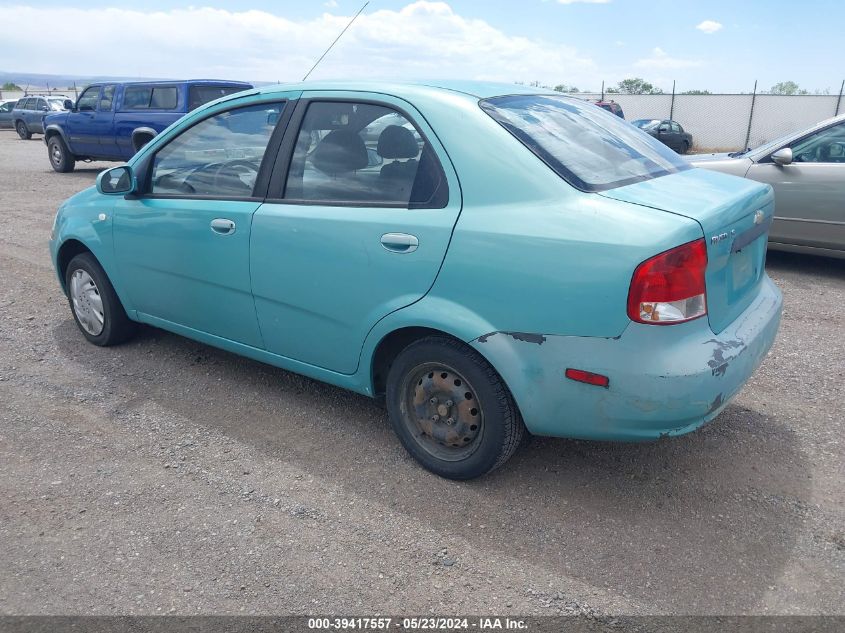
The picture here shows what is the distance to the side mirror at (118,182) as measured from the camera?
13.6ft

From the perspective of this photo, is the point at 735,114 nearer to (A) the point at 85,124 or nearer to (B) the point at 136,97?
(B) the point at 136,97

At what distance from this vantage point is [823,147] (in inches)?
259

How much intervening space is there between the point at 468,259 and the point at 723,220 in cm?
101

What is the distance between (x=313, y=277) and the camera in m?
3.35

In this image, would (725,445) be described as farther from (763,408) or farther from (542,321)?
(542,321)

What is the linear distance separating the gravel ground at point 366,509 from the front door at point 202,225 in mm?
532

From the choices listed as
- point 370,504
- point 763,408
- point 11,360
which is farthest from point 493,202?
point 11,360

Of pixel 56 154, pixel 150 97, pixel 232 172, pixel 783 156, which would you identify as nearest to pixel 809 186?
pixel 783 156

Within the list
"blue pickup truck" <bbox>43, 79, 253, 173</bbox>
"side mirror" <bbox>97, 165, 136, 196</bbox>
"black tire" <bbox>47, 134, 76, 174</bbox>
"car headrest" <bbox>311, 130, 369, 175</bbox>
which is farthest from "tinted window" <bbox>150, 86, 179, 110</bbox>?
"car headrest" <bbox>311, 130, 369, 175</bbox>

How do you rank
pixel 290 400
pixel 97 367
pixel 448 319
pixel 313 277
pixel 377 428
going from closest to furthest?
pixel 448 319, pixel 313 277, pixel 377 428, pixel 290 400, pixel 97 367

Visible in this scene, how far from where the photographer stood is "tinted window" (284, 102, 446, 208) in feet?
10.1

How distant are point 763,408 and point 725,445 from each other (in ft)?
1.79

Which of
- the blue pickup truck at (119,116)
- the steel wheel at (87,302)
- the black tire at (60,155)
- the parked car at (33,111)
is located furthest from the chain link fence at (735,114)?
the steel wheel at (87,302)

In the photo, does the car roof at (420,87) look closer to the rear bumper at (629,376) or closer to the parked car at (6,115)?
the rear bumper at (629,376)
